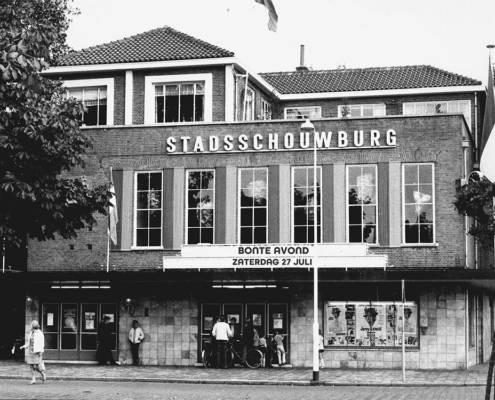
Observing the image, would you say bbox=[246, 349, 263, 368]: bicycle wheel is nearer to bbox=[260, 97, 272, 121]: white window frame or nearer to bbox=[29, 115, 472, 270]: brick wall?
bbox=[29, 115, 472, 270]: brick wall

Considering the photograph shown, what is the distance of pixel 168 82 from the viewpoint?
39.6 meters

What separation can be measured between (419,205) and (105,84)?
13536mm

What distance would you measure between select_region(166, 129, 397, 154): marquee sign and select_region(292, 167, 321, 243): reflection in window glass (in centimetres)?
97

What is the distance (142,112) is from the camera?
39469 millimetres

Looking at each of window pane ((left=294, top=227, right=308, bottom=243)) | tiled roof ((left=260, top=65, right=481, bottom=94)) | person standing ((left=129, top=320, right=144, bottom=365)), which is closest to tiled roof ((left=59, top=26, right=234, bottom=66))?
window pane ((left=294, top=227, right=308, bottom=243))

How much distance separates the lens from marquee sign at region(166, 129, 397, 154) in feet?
117

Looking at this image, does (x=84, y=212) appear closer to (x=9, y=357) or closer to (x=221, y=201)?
(x=221, y=201)

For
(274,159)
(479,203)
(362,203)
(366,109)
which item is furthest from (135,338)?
(366,109)

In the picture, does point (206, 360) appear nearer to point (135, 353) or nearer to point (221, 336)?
point (221, 336)

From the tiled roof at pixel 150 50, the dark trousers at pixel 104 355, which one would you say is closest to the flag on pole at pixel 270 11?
the tiled roof at pixel 150 50

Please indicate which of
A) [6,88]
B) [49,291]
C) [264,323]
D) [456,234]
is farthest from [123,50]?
[6,88]

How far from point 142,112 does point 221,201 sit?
5477mm

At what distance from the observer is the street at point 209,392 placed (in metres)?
23.5

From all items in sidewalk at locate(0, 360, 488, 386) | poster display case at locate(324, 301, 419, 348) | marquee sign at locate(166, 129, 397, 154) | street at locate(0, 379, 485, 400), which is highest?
marquee sign at locate(166, 129, 397, 154)
